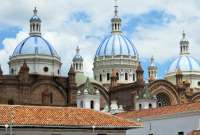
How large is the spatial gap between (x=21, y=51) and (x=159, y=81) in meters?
18.6

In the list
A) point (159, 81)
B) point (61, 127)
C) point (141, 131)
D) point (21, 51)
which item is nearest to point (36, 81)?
point (21, 51)

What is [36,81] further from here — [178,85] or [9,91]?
[178,85]

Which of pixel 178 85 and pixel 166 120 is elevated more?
pixel 178 85

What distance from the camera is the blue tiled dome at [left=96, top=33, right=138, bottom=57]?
82.0 meters

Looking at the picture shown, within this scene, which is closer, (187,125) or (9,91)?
(187,125)

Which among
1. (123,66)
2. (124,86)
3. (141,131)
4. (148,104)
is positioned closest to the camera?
(141,131)

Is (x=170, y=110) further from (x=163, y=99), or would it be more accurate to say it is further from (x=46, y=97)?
(x=163, y=99)

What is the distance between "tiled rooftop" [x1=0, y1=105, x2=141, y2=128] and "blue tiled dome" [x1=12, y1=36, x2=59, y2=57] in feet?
130

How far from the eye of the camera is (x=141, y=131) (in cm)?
4594

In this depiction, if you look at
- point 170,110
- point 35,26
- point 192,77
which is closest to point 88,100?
point 35,26

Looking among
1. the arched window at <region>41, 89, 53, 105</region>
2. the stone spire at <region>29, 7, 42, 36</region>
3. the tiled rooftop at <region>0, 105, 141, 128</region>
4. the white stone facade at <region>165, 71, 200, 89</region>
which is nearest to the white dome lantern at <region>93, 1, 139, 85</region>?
the white stone facade at <region>165, 71, 200, 89</region>

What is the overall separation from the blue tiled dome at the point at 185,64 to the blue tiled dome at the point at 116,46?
26.7 feet

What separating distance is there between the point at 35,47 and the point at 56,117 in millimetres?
41933

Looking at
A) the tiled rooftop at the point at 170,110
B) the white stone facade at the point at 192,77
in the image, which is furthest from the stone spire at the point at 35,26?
the tiled rooftop at the point at 170,110
